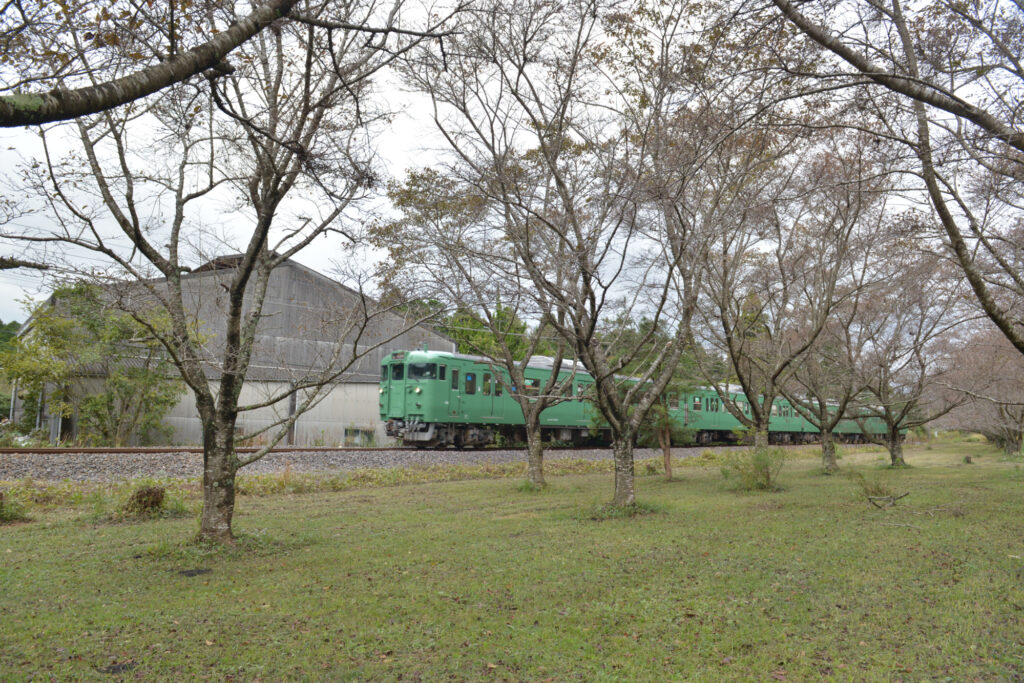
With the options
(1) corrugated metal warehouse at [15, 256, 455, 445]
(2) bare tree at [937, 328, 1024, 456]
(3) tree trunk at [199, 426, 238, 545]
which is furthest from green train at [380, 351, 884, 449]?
(3) tree trunk at [199, 426, 238, 545]

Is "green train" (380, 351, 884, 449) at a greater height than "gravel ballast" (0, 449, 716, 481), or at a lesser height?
greater

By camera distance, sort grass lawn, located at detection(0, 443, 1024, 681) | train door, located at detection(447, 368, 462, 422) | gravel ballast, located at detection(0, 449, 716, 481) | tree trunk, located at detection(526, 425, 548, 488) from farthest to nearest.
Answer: train door, located at detection(447, 368, 462, 422) < tree trunk, located at detection(526, 425, 548, 488) < gravel ballast, located at detection(0, 449, 716, 481) < grass lawn, located at detection(0, 443, 1024, 681)

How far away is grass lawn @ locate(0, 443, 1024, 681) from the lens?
13.7 ft

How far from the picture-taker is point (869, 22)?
5.51m

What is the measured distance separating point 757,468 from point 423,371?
9.76m

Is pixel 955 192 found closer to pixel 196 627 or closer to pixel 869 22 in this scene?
pixel 869 22

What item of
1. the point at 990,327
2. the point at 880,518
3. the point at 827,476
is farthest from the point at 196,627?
the point at 990,327

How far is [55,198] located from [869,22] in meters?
6.95

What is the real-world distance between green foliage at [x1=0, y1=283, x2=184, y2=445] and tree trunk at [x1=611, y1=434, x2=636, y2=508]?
42.9ft

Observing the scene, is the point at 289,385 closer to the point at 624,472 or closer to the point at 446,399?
the point at 446,399

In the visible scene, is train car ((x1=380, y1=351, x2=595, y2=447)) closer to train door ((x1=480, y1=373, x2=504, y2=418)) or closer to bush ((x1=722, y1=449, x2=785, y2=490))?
train door ((x1=480, y1=373, x2=504, y2=418))

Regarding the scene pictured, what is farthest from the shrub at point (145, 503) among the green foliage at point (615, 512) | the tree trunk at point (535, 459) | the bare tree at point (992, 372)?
the bare tree at point (992, 372)

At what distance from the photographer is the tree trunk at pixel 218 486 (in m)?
7.05

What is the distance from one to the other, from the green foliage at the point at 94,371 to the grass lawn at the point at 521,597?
9.95m
